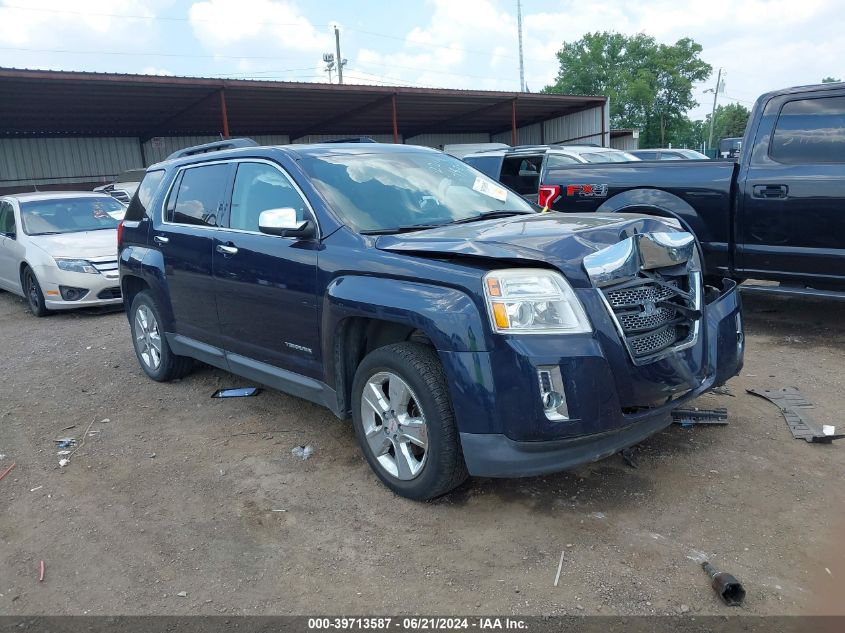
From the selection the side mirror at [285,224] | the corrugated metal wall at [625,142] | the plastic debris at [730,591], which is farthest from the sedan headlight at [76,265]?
the corrugated metal wall at [625,142]

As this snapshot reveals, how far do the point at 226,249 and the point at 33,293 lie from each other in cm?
604

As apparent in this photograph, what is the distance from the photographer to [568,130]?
102 ft

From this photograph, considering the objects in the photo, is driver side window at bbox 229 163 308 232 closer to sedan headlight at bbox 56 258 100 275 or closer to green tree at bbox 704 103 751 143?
sedan headlight at bbox 56 258 100 275

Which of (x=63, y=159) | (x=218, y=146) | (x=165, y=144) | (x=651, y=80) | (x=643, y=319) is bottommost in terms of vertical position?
(x=643, y=319)

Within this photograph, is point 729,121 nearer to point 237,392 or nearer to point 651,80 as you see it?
point 651,80

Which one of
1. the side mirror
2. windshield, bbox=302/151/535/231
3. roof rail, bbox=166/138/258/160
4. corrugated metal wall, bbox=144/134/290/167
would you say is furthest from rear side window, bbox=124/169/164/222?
corrugated metal wall, bbox=144/134/290/167

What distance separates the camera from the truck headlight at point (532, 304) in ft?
9.58

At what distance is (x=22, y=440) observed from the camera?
4688 mm

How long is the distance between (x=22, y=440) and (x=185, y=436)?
3.84 feet

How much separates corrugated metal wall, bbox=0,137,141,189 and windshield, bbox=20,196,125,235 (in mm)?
18013

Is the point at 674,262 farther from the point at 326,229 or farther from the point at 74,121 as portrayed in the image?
the point at 74,121

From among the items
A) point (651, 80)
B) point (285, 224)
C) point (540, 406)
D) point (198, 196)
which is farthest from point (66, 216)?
point (651, 80)

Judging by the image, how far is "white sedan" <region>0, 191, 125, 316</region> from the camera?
338 inches

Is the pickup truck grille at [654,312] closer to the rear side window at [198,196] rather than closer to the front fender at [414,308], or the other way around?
the front fender at [414,308]
